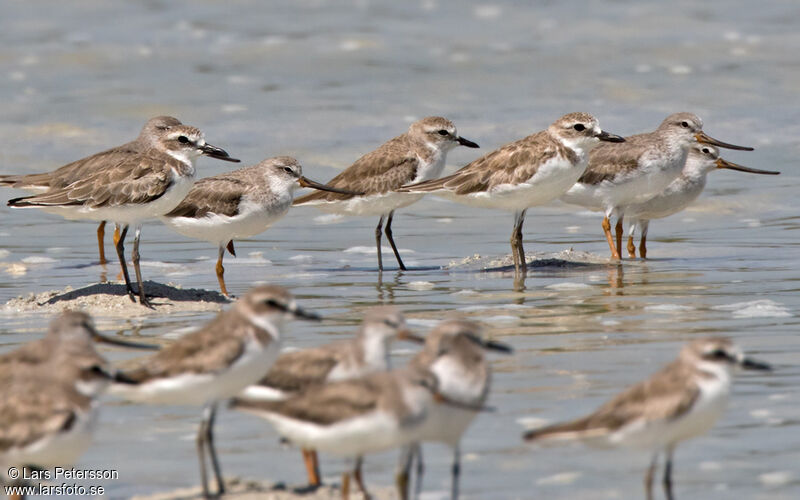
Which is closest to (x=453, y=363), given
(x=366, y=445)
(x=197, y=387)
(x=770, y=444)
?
(x=366, y=445)

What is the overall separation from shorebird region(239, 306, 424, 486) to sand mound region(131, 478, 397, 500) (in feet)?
0.55

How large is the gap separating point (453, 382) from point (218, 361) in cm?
117

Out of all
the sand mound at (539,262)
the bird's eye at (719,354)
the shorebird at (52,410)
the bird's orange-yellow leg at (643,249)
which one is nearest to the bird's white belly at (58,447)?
the shorebird at (52,410)

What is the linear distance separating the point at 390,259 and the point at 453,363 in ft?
29.3

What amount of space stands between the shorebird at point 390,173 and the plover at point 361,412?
8.87m

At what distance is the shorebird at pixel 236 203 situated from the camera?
1315 centimetres

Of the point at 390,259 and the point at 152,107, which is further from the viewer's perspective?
the point at 152,107

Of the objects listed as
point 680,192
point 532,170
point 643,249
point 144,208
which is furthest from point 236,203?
point 680,192

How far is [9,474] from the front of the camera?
249 inches

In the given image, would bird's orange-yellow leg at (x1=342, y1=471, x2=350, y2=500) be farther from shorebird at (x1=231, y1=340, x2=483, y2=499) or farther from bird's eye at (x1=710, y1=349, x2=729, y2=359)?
bird's eye at (x1=710, y1=349, x2=729, y2=359)

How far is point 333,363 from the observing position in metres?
6.77

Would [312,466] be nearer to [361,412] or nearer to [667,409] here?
[361,412]

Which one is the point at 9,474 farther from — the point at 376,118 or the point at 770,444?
the point at 376,118

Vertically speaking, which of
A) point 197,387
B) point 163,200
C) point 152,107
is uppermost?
point 152,107
